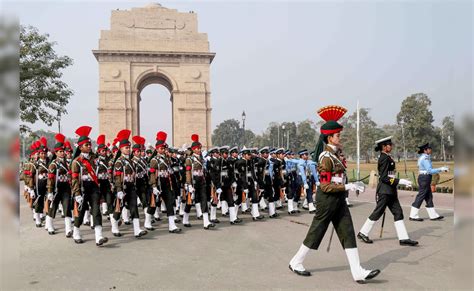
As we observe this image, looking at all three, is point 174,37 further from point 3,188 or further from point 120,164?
point 3,188

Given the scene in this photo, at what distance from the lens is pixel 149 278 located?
5652mm

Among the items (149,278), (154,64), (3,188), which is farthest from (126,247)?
(154,64)

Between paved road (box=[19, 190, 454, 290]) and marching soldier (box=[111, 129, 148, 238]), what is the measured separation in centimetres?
43

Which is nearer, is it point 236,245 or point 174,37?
point 236,245

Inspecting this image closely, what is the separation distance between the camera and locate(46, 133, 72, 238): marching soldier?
30.7 ft

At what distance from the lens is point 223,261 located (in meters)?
6.54

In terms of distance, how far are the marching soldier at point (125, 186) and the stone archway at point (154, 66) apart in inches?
1144

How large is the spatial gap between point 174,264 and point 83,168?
3.40 m

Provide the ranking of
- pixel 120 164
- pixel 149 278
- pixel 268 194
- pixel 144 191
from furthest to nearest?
pixel 268 194, pixel 144 191, pixel 120 164, pixel 149 278

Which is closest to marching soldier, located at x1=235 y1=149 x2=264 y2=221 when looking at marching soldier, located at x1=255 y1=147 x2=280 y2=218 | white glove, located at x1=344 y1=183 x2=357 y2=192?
marching soldier, located at x1=255 y1=147 x2=280 y2=218

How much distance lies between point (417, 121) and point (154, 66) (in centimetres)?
4067

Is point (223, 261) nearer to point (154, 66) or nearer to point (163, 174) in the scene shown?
point (163, 174)

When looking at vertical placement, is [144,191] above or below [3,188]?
below

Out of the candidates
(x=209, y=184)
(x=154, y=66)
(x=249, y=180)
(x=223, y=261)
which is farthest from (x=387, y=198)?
(x=154, y=66)
